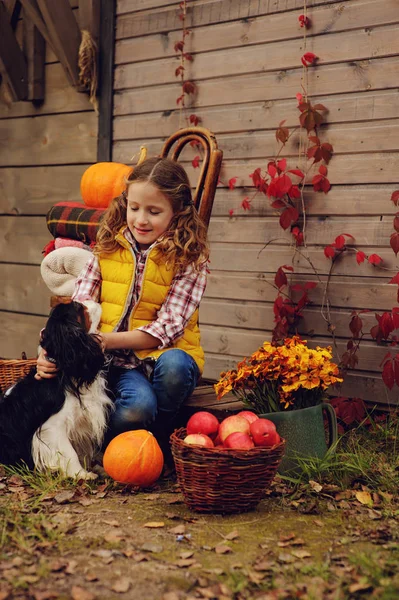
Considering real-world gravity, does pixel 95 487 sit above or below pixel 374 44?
below

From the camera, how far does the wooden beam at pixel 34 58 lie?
5.38 metres

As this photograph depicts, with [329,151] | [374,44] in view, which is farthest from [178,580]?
[374,44]

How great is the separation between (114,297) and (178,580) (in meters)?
1.54

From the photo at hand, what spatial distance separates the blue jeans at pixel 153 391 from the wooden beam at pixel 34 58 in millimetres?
2882

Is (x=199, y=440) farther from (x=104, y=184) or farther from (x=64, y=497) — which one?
(x=104, y=184)

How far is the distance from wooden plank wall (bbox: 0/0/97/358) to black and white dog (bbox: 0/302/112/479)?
91.5 inches

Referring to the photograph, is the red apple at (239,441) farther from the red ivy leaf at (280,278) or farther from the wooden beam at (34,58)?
the wooden beam at (34,58)

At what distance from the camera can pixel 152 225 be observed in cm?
333

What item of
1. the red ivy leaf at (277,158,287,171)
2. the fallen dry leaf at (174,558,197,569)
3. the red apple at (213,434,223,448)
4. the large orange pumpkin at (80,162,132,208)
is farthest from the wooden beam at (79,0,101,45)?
the fallen dry leaf at (174,558,197,569)

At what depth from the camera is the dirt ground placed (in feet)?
6.89

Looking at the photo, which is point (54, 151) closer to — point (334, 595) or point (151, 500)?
point (151, 500)

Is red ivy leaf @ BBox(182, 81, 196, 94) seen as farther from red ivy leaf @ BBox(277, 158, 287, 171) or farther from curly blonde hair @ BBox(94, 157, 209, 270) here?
curly blonde hair @ BBox(94, 157, 209, 270)

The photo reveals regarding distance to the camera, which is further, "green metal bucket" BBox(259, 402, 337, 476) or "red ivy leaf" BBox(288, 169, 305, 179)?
"red ivy leaf" BBox(288, 169, 305, 179)

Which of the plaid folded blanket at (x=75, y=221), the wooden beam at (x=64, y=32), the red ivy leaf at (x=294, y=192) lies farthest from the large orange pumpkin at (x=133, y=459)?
the wooden beam at (x=64, y=32)
